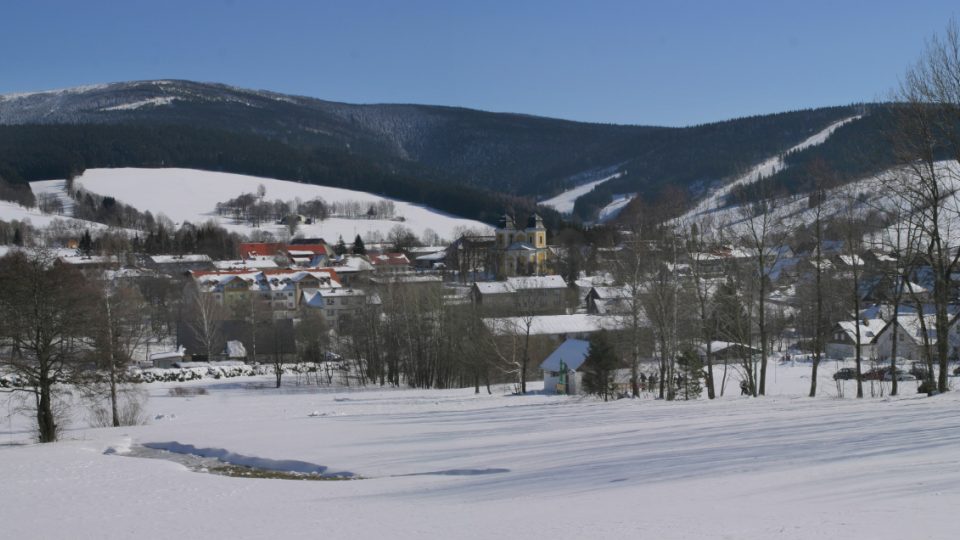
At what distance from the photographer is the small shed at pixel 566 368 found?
36250 millimetres

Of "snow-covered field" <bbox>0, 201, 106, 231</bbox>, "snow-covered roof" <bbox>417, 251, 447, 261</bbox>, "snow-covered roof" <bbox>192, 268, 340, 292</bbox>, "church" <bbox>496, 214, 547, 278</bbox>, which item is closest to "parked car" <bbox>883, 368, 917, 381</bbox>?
"snow-covered roof" <bbox>192, 268, 340, 292</bbox>

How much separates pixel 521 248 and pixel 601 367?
75.7 m

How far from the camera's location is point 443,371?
153 feet

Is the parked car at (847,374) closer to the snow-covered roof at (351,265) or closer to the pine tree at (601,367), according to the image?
the pine tree at (601,367)

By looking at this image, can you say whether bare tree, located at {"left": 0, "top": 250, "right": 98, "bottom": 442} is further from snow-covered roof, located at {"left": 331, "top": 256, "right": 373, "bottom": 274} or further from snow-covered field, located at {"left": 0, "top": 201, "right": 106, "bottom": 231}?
snow-covered field, located at {"left": 0, "top": 201, "right": 106, "bottom": 231}

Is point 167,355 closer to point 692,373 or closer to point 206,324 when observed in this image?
point 206,324

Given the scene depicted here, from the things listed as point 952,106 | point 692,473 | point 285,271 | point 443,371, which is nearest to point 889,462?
point 692,473

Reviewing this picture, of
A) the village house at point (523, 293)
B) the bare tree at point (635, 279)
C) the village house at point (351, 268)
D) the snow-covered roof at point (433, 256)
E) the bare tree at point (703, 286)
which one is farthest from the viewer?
the snow-covered roof at point (433, 256)

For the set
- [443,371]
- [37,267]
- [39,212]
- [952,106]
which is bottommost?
[443,371]

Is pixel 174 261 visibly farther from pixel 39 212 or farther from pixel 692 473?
pixel 692 473

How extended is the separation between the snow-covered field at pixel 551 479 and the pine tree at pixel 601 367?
32.8 ft

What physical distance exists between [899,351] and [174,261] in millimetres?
92512

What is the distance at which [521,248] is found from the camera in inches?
4259

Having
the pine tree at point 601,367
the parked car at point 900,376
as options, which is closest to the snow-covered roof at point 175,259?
the pine tree at point 601,367
